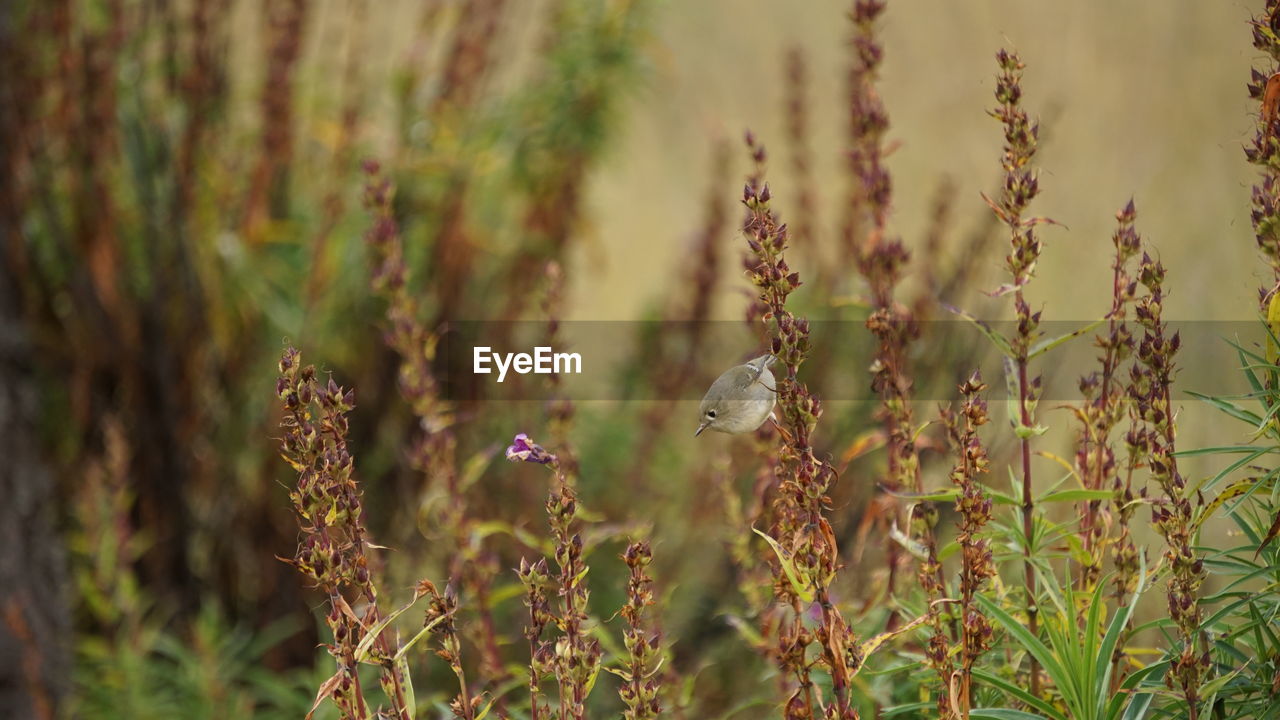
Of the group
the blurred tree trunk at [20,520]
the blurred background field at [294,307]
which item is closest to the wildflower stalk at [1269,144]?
the blurred background field at [294,307]

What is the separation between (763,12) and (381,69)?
2.37 metres

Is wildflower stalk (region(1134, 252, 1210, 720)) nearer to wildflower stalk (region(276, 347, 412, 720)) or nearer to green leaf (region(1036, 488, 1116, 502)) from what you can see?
green leaf (region(1036, 488, 1116, 502))

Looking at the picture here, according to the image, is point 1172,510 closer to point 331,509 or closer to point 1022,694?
point 1022,694

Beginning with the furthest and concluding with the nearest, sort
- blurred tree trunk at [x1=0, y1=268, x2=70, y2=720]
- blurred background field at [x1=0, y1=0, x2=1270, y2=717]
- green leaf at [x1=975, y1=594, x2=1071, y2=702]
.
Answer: blurred background field at [x1=0, y1=0, x2=1270, y2=717], blurred tree trunk at [x1=0, y1=268, x2=70, y2=720], green leaf at [x1=975, y1=594, x2=1071, y2=702]

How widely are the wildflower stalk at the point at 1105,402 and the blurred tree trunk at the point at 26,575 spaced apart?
1.18m

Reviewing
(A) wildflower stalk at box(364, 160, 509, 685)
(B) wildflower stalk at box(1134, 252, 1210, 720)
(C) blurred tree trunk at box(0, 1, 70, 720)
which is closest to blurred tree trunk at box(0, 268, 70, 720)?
(C) blurred tree trunk at box(0, 1, 70, 720)

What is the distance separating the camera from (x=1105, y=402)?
2.14ft

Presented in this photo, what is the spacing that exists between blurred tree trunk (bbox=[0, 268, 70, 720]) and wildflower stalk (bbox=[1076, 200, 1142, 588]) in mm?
1175

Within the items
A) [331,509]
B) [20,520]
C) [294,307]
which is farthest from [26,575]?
[331,509]

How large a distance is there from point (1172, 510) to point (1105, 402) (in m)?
0.09

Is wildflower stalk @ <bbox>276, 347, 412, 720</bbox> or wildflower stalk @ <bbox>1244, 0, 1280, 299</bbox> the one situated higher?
wildflower stalk @ <bbox>1244, 0, 1280, 299</bbox>

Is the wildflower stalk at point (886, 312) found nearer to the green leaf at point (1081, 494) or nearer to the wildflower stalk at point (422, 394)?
the green leaf at point (1081, 494)

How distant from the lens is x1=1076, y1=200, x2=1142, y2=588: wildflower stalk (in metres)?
0.62

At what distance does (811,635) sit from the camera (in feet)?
1.79
